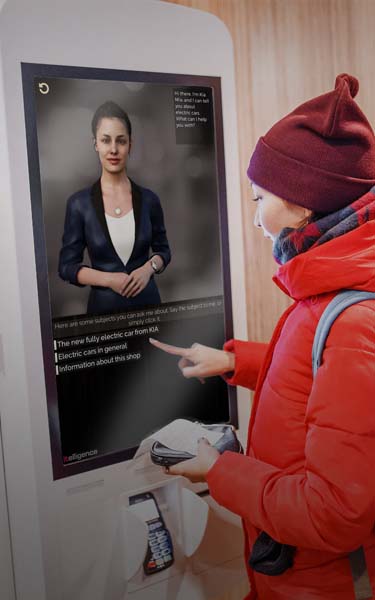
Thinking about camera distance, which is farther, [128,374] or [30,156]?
[128,374]

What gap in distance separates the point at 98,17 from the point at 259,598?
1.37m

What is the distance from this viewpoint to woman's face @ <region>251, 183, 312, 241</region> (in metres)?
1.27

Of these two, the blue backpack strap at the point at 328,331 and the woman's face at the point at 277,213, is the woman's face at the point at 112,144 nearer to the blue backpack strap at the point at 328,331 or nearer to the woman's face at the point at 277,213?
the woman's face at the point at 277,213

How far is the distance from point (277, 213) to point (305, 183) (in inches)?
3.8

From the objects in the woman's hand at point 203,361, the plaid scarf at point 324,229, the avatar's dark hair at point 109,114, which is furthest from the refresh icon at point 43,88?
the woman's hand at point 203,361

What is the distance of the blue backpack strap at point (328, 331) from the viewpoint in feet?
3.69

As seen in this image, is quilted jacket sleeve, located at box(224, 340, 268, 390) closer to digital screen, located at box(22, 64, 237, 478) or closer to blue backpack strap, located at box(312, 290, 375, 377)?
digital screen, located at box(22, 64, 237, 478)

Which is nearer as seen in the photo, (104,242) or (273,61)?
(104,242)

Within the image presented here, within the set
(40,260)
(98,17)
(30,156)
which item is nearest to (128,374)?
(40,260)

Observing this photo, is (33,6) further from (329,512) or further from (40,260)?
(329,512)

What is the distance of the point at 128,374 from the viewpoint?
5.03ft

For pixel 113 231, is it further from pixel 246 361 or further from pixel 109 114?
pixel 246 361

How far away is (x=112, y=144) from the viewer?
4.82ft

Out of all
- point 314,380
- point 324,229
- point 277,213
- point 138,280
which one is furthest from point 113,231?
point 314,380
